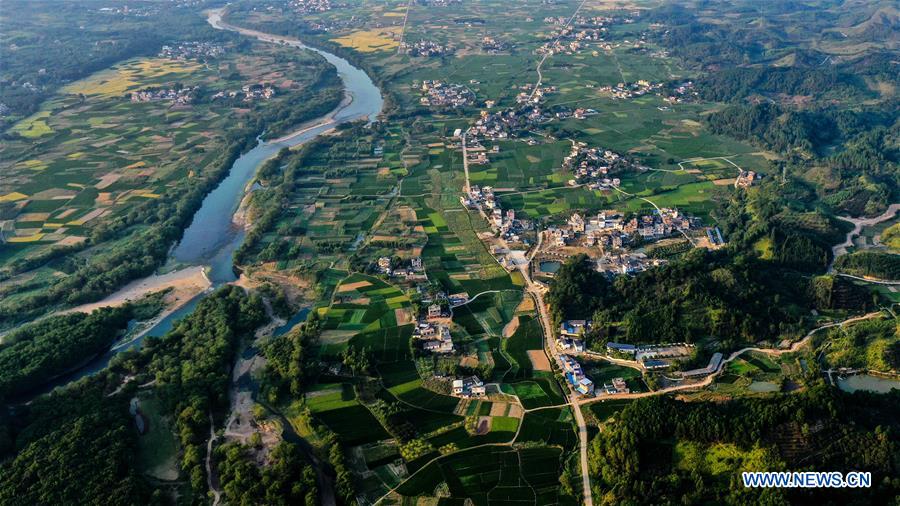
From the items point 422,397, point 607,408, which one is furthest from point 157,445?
point 607,408

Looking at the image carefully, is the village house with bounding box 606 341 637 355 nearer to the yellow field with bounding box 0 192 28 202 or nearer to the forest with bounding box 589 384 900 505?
the forest with bounding box 589 384 900 505

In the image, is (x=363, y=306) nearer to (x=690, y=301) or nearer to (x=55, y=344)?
(x=55, y=344)

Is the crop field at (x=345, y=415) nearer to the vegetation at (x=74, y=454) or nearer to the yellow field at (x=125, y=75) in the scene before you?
the vegetation at (x=74, y=454)

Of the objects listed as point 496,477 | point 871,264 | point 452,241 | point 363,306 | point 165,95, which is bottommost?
point 496,477

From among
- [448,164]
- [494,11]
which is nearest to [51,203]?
[448,164]

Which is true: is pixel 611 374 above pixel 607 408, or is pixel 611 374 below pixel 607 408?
above

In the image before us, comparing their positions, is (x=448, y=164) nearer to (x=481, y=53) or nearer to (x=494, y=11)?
(x=481, y=53)

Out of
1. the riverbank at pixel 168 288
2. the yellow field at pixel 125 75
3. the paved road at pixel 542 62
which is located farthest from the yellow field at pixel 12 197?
the paved road at pixel 542 62
